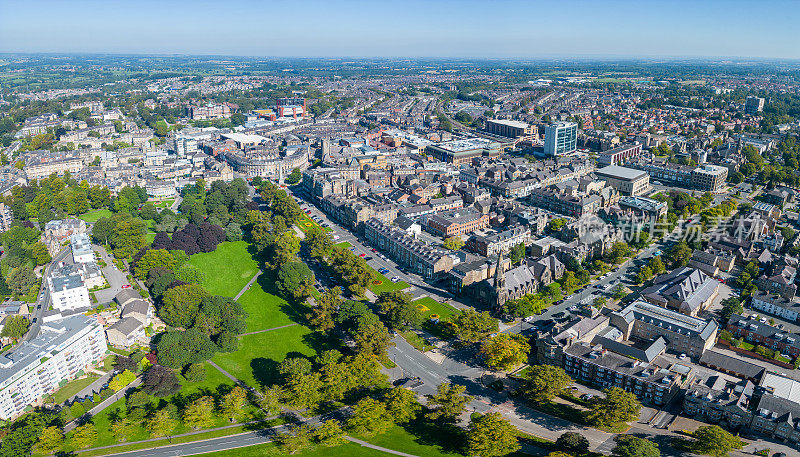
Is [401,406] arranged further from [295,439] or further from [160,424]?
[160,424]

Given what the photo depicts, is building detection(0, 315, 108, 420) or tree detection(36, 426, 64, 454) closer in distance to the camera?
tree detection(36, 426, 64, 454)

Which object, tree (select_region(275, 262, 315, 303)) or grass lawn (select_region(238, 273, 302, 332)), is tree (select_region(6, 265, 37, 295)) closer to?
grass lawn (select_region(238, 273, 302, 332))

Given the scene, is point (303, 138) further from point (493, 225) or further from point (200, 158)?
point (493, 225)

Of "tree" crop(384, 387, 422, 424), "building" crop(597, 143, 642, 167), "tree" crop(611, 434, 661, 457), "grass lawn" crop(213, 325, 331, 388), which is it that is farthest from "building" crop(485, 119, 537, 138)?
"tree" crop(611, 434, 661, 457)

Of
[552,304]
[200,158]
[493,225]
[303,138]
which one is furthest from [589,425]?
[303,138]

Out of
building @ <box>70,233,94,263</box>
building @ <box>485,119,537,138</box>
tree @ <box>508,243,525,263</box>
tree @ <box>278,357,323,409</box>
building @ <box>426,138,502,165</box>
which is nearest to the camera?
tree @ <box>278,357,323,409</box>

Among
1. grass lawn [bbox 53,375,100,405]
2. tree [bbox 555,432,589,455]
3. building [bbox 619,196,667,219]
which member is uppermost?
building [bbox 619,196,667,219]
